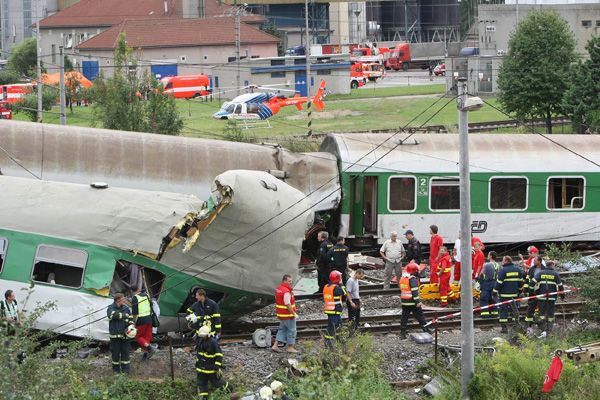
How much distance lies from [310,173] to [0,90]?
4488cm

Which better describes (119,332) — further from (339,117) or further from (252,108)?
(339,117)

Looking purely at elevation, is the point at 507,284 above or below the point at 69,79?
below

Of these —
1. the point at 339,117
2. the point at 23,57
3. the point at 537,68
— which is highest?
the point at 23,57

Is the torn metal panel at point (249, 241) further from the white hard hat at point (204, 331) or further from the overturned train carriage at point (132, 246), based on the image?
the white hard hat at point (204, 331)

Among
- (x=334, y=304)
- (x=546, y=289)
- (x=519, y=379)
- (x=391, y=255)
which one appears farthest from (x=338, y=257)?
(x=519, y=379)

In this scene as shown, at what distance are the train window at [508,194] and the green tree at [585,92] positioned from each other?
16.9 metres

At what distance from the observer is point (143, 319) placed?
17.2 m

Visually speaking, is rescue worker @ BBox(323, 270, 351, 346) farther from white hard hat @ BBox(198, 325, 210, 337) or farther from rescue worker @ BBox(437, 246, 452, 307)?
rescue worker @ BBox(437, 246, 452, 307)

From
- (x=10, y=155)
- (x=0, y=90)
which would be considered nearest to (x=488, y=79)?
(x=0, y=90)

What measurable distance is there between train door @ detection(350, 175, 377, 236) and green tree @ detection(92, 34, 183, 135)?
1156 cm

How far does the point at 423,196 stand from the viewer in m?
25.7

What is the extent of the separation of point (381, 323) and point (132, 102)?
17188 mm

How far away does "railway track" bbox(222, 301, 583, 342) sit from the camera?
19.4 meters

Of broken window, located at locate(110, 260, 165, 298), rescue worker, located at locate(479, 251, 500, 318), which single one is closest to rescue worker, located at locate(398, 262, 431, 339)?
rescue worker, located at locate(479, 251, 500, 318)
